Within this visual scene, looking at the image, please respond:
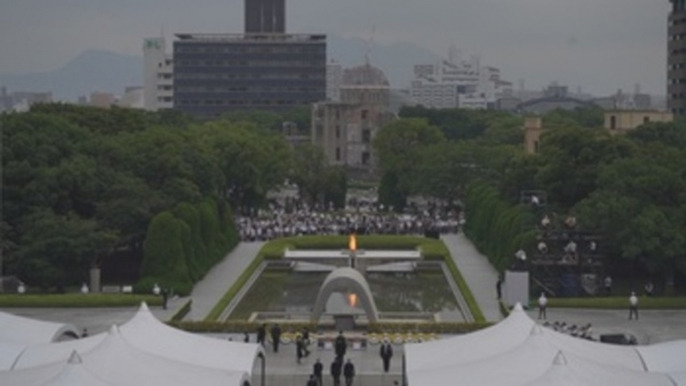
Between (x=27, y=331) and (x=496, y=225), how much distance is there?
26.2 metres

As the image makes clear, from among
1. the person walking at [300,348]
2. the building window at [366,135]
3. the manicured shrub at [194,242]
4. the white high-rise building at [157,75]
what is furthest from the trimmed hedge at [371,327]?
the white high-rise building at [157,75]

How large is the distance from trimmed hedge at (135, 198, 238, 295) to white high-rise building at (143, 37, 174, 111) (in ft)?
357

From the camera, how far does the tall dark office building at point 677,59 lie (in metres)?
84.6

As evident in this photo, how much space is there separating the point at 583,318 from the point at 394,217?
3512cm

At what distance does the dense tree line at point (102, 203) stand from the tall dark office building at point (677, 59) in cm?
3785

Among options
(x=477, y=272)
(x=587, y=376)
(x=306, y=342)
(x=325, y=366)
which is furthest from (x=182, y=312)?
(x=587, y=376)

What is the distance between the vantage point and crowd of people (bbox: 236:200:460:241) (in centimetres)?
6131

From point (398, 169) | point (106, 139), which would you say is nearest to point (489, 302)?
point (106, 139)

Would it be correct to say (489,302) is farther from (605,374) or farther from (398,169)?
(398,169)

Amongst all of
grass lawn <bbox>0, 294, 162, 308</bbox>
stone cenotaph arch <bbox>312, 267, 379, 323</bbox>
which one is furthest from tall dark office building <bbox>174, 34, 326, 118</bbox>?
stone cenotaph arch <bbox>312, 267, 379, 323</bbox>

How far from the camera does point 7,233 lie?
41969 mm

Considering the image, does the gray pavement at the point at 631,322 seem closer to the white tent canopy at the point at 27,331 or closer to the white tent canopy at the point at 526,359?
the white tent canopy at the point at 526,359

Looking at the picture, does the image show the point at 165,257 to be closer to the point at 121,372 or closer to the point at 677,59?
the point at 121,372

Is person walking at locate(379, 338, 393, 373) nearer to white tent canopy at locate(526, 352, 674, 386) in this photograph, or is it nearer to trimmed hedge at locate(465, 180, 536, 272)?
white tent canopy at locate(526, 352, 674, 386)
